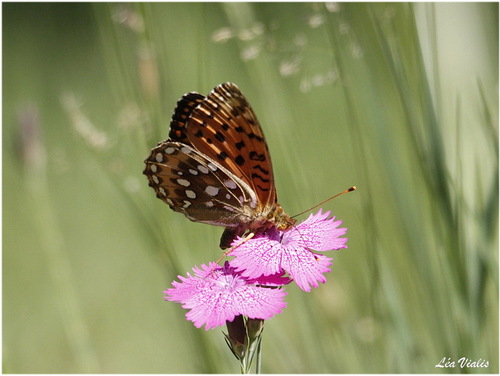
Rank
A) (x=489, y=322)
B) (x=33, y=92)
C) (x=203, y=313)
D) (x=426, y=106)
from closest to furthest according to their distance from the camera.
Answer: (x=203, y=313) < (x=426, y=106) < (x=489, y=322) < (x=33, y=92)

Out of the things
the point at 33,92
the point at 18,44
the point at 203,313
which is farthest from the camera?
the point at 18,44

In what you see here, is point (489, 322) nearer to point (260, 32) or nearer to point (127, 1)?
point (260, 32)

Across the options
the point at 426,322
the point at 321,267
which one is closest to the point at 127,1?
the point at 321,267

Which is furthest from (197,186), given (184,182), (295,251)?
(295,251)

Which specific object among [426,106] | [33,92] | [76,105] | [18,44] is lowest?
[426,106]

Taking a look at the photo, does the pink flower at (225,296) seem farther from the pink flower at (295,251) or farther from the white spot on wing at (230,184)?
the white spot on wing at (230,184)

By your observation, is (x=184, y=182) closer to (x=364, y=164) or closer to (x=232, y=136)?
(x=232, y=136)

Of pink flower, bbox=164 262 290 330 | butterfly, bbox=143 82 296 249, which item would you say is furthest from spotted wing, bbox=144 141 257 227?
pink flower, bbox=164 262 290 330
